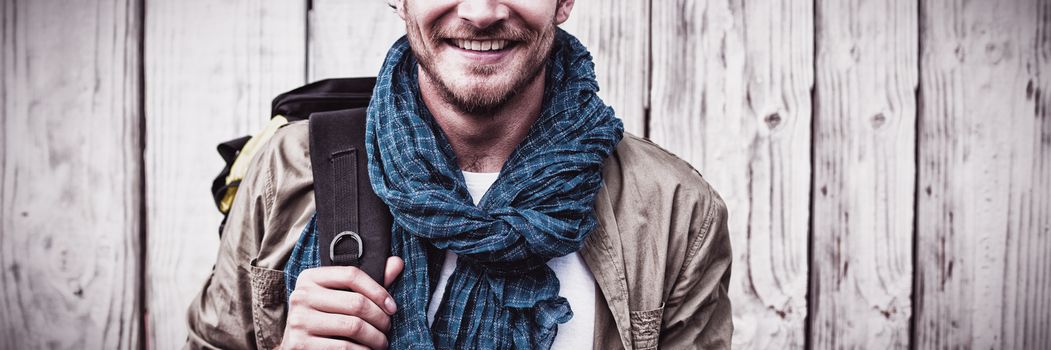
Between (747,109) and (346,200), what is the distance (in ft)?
3.59

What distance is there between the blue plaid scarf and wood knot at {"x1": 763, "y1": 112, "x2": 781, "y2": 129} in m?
0.58

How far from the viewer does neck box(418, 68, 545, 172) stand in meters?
1.29

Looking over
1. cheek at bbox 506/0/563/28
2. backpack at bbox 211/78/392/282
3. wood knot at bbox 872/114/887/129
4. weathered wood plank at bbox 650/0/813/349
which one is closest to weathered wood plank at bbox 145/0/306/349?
backpack at bbox 211/78/392/282

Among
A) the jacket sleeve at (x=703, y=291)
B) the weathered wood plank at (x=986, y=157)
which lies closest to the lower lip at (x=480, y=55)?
the jacket sleeve at (x=703, y=291)

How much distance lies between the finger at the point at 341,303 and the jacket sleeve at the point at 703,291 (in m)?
0.63

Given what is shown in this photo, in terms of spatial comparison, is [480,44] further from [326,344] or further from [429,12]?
[326,344]

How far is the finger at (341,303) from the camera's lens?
1.02 meters

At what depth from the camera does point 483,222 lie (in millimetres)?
1107

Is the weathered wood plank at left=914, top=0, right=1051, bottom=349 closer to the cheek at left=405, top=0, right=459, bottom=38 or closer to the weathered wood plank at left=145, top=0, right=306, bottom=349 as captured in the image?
the cheek at left=405, top=0, right=459, bottom=38

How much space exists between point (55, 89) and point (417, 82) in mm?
1060

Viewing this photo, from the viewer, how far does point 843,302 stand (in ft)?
5.47

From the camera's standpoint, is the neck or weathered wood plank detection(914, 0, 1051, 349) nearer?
the neck

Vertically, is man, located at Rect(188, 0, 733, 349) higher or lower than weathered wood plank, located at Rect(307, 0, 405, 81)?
lower

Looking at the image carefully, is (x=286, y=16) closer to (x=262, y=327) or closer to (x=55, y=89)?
(x=55, y=89)
